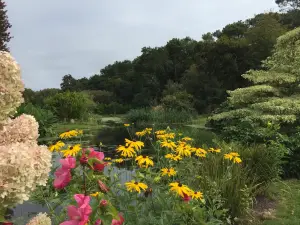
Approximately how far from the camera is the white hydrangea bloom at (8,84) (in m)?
1.17

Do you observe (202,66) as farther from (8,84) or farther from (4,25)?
(8,84)

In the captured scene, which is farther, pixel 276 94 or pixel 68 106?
pixel 68 106

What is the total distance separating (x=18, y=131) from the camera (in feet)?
4.04

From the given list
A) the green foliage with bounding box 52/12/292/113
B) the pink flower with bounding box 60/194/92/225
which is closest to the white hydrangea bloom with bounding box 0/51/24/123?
the pink flower with bounding box 60/194/92/225

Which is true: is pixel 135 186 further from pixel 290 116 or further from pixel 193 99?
pixel 193 99

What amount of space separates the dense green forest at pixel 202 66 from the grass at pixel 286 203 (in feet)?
54.5

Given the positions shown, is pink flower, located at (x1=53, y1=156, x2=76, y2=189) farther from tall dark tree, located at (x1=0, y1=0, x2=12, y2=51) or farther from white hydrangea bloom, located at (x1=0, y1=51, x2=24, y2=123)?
tall dark tree, located at (x1=0, y1=0, x2=12, y2=51)

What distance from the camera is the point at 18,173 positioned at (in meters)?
1.03

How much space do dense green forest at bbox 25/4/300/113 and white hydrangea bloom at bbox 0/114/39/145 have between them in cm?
2098

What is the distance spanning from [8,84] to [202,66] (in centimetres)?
2606

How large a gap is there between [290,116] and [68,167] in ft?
28.5

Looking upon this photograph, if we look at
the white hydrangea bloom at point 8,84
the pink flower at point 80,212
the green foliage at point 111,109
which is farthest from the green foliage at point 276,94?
the green foliage at point 111,109

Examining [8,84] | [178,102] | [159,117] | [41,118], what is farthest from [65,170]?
[178,102]

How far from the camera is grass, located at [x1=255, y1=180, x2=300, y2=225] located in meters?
4.14
